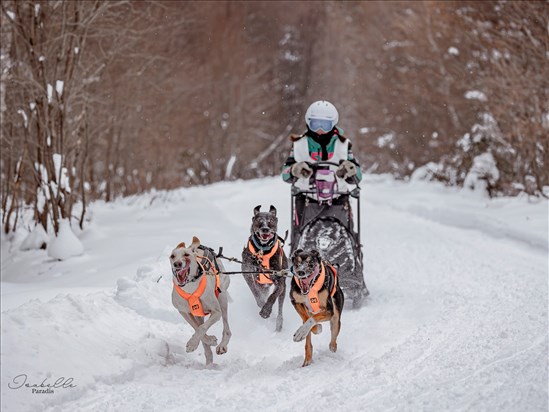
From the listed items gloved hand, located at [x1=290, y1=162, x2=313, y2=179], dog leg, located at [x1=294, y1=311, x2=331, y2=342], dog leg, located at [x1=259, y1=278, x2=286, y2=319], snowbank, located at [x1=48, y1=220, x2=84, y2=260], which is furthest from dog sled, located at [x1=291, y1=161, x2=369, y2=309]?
snowbank, located at [x1=48, y1=220, x2=84, y2=260]

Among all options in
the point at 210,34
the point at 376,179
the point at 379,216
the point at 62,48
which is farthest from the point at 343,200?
the point at 376,179

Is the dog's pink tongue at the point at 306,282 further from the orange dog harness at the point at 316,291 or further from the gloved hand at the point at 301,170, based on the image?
the gloved hand at the point at 301,170

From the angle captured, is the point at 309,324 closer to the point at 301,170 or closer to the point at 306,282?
the point at 306,282

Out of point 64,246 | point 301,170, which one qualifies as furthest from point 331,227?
point 64,246

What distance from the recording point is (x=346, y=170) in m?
6.49

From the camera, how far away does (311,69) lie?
1209 inches

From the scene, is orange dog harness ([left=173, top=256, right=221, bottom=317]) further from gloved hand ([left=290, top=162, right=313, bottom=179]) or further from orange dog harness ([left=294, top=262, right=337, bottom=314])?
gloved hand ([left=290, top=162, right=313, bottom=179])

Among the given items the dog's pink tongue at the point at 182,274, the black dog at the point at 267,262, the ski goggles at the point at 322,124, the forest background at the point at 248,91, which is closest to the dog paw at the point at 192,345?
the dog's pink tongue at the point at 182,274

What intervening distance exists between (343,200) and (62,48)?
575cm

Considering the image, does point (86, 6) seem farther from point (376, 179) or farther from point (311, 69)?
point (311, 69)

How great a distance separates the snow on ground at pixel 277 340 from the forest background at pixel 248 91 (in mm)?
2628

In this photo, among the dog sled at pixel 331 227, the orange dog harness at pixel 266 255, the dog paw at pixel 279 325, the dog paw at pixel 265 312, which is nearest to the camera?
the dog paw at pixel 265 312
